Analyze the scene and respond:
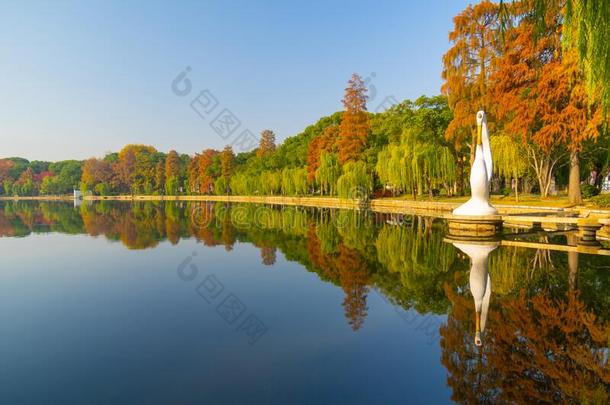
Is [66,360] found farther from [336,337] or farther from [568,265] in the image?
[568,265]

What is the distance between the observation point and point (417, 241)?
47.2ft

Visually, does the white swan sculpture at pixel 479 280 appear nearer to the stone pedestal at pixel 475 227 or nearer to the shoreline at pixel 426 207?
the stone pedestal at pixel 475 227

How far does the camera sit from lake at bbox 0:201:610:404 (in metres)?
4.48

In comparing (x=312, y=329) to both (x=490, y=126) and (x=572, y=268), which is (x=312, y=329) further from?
(x=490, y=126)

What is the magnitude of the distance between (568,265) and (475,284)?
3089 mm

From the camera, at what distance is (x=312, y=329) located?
646 cm

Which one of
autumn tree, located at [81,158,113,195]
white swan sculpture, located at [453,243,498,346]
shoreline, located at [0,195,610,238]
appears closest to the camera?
white swan sculpture, located at [453,243,498,346]

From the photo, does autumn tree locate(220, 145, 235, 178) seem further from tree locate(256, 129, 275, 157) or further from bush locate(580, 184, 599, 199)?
bush locate(580, 184, 599, 199)

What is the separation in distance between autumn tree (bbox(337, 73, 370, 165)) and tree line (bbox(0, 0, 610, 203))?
103 mm

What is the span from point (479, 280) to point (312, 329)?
13.7ft

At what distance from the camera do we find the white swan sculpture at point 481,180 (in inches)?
560

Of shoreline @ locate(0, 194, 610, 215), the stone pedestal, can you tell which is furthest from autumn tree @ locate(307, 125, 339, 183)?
the stone pedestal

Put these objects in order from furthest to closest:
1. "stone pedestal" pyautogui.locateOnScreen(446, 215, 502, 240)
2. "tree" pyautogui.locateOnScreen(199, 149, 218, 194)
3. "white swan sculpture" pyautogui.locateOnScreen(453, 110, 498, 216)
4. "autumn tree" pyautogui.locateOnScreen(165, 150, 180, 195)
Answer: "autumn tree" pyautogui.locateOnScreen(165, 150, 180, 195) < "tree" pyautogui.locateOnScreen(199, 149, 218, 194) < "white swan sculpture" pyautogui.locateOnScreen(453, 110, 498, 216) < "stone pedestal" pyautogui.locateOnScreen(446, 215, 502, 240)

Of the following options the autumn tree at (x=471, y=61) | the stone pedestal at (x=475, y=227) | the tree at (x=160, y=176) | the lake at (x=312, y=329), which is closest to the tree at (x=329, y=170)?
the autumn tree at (x=471, y=61)
